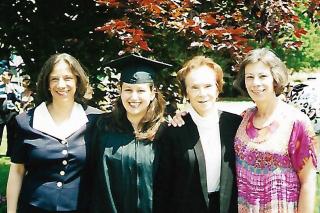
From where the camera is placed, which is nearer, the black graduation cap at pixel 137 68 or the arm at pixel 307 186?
the arm at pixel 307 186

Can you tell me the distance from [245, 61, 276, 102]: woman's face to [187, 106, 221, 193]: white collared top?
0.30 meters

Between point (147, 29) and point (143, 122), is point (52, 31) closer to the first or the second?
point (147, 29)

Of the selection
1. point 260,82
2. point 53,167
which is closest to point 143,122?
point 53,167

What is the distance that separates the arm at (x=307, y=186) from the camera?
3.03m

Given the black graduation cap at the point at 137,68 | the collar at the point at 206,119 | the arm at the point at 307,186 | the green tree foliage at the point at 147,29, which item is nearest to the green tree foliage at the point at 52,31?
the green tree foliage at the point at 147,29

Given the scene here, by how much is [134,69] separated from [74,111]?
445 millimetres

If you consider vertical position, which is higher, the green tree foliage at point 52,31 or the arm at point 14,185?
the green tree foliage at point 52,31

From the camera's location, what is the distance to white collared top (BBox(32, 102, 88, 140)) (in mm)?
3346

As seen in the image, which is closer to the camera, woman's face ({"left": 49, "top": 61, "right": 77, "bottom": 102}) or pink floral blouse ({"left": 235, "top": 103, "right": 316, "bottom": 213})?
pink floral blouse ({"left": 235, "top": 103, "right": 316, "bottom": 213})

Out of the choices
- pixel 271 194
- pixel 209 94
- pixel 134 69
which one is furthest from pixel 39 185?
pixel 271 194

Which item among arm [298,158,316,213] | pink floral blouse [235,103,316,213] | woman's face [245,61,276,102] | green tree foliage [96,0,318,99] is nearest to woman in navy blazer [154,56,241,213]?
pink floral blouse [235,103,316,213]

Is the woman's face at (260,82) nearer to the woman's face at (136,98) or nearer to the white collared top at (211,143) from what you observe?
the white collared top at (211,143)

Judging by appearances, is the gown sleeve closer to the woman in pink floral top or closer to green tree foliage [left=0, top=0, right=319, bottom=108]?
green tree foliage [left=0, top=0, right=319, bottom=108]

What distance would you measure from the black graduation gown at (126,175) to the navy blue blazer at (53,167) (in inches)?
6.0
